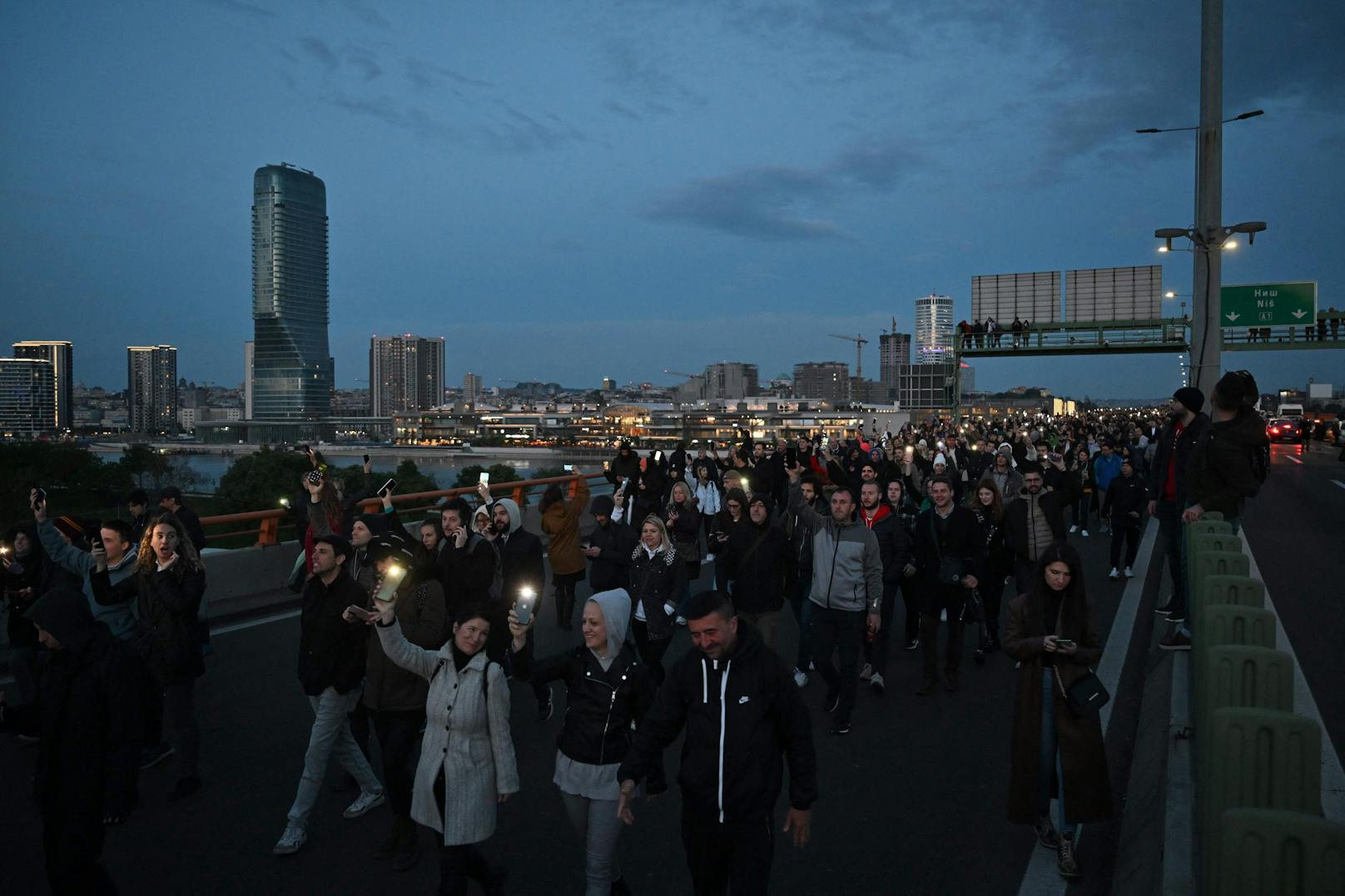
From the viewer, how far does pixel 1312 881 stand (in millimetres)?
2117

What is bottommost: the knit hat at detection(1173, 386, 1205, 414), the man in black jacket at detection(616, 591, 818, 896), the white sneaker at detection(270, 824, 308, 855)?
the white sneaker at detection(270, 824, 308, 855)

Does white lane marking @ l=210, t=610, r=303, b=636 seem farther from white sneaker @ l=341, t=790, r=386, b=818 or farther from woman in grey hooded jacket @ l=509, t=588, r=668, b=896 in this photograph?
woman in grey hooded jacket @ l=509, t=588, r=668, b=896

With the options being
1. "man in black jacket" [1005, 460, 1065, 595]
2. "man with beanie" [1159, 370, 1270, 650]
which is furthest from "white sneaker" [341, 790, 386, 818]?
"man with beanie" [1159, 370, 1270, 650]

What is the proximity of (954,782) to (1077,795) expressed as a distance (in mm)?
1270

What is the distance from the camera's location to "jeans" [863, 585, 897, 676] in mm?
7792

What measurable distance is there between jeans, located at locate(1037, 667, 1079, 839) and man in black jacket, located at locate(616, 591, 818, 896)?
166 cm

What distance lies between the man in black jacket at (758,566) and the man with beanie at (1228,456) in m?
3.23

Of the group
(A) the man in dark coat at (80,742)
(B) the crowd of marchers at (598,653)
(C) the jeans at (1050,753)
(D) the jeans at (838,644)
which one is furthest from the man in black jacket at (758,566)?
(A) the man in dark coat at (80,742)

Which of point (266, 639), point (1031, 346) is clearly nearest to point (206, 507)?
point (1031, 346)

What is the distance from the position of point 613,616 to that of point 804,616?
152 inches

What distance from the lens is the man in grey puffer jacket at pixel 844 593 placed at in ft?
22.9

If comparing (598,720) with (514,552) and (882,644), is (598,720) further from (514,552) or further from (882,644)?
(882,644)

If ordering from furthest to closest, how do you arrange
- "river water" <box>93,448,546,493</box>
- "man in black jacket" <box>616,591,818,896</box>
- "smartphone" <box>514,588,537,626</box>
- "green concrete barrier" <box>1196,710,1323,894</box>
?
"river water" <box>93,448,546,493</box> → "smartphone" <box>514,588,537,626</box> → "man in black jacket" <box>616,591,818,896</box> → "green concrete barrier" <box>1196,710,1323,894</box>

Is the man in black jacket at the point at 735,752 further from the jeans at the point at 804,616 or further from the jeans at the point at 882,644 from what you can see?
the jeans at the point at 882,644
